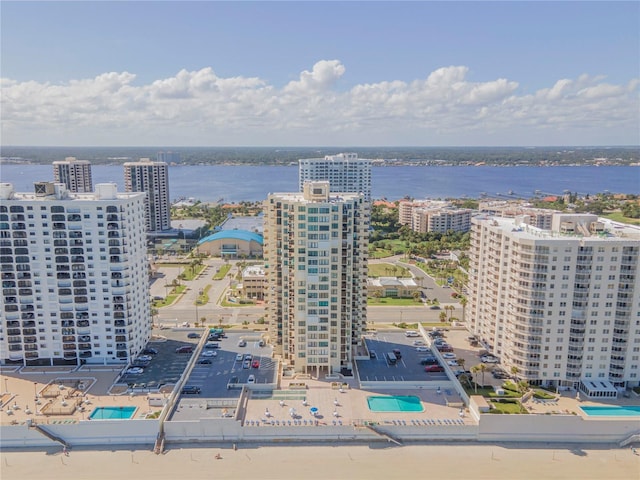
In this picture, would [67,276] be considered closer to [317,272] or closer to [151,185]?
[317,272]

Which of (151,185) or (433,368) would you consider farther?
(151,185)

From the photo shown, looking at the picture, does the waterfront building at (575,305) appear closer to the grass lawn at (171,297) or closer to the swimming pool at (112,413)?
the swimming pool at (112,413)

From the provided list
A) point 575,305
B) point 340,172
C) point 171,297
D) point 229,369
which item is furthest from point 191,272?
point 575,305

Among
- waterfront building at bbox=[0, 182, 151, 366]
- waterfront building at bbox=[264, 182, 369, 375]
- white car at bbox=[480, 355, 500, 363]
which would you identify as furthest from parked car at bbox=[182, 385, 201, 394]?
white car at bbox=[480, 355, 500, 363]

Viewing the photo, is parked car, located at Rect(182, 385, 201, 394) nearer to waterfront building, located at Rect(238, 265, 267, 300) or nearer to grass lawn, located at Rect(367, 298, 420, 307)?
waterfront building, located at Rect(238, 265, 267, 300)

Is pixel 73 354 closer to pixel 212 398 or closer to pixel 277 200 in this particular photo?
pixel 212 398
